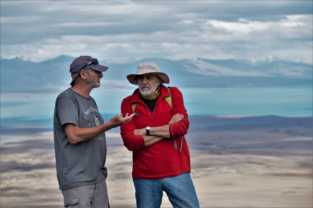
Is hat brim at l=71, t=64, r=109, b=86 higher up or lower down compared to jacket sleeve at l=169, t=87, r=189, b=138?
higher up

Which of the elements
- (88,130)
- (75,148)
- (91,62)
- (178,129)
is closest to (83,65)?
(91,62)

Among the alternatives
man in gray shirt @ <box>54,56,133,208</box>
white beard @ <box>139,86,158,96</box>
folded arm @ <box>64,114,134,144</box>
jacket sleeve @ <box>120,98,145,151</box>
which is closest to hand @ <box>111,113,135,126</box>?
folded arm @ <box>64,114,134,144</box>

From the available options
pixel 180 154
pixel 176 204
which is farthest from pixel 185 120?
pixel 176 204

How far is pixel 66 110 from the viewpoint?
6043 millimetres

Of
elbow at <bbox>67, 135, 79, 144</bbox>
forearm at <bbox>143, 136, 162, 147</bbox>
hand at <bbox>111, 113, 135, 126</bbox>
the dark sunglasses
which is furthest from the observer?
forearm at <bbox>143, 136, 162, 147</bbox>

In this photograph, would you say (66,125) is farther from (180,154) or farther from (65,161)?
(180,154)

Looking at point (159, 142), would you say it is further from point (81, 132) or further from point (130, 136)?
point (81, 132)

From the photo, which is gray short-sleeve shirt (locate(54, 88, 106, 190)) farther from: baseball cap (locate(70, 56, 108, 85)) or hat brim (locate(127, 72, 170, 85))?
hat brim (locate(127, 72, 170, 85))

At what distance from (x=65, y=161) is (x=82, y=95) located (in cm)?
57

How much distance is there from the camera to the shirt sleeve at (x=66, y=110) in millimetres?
6027

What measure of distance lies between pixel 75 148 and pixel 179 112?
943 mm

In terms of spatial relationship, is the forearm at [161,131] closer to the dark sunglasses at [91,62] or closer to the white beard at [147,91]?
the white beard at [147,91]

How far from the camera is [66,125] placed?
6047 mm

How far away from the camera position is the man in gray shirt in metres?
6.06
